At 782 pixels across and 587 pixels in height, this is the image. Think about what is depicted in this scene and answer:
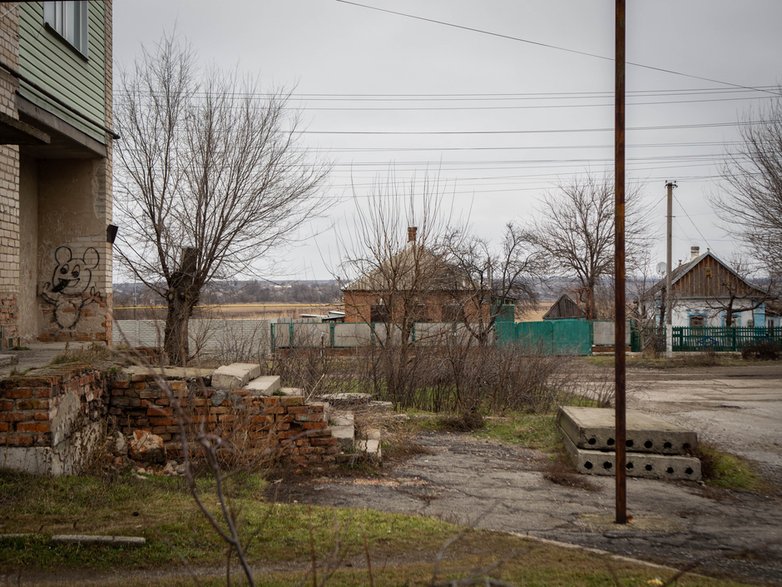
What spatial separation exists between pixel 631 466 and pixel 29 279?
10.4m

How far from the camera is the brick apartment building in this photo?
12.2 meters

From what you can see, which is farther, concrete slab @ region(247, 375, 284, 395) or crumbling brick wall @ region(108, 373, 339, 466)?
concrete slab @ region(247, 375, 284, 395)

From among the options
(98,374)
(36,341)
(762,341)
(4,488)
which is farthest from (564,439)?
(762,341)

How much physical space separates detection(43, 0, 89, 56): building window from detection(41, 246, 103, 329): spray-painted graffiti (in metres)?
3.66

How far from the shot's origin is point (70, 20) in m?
12.4

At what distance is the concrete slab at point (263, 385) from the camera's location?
355 inches

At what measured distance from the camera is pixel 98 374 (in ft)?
27.3

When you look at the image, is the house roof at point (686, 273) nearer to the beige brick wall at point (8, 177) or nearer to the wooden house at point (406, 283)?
the wooden house at point (406, 283)

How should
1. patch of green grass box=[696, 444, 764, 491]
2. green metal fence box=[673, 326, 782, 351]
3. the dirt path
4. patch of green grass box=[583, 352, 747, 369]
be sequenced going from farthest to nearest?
green metal fence box=[673, 326, 782, 351]
patch of green grass box=[583, 352, 747, 369]
patch of green grass box=[696, 444, 764, 491]
the dirt path

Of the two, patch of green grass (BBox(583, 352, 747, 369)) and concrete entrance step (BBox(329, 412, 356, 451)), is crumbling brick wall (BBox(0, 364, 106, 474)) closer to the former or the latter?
concrete entrance step (BBox(329, 412, 356, 451))

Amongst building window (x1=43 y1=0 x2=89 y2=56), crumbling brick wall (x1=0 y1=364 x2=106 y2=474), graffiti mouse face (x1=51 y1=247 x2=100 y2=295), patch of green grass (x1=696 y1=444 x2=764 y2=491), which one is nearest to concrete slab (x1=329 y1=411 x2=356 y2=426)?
crumbling brick wall (x1=0 y1=364 x2=106 y2=474)

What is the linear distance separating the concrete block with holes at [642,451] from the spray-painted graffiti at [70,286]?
29.6ft

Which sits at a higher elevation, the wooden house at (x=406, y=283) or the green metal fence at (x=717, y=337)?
the wooden house at (x=406, y=283)

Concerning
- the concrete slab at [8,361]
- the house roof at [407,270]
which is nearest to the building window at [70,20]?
the concrete slab at [8,361]
